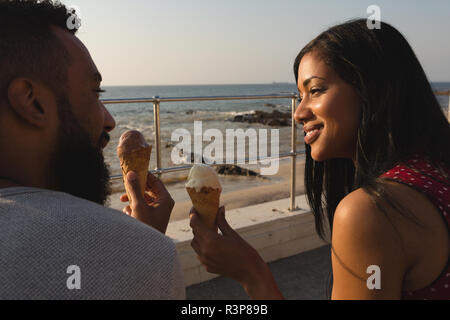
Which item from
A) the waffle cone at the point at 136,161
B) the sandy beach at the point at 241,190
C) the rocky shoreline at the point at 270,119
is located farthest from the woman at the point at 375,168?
the rocky shoreline at the point at 270,119

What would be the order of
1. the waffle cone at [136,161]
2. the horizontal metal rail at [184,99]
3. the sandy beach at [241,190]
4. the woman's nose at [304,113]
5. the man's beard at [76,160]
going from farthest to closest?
the sandy beach at [241,190]
the horizontal metal rail at [184,99]
the waffle cone at [136,161]
the woman's nose at [304,113]
the man's beard at [76,160]

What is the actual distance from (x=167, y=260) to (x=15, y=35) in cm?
77

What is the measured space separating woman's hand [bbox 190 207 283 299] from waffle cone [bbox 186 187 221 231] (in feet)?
0.36

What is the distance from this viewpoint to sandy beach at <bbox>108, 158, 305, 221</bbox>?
240 inches

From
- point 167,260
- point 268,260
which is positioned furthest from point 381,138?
point 268,260

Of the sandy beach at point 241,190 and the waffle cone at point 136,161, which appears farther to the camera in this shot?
the sandy beach at point 241,190

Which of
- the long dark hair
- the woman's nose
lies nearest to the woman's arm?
the long dark hair

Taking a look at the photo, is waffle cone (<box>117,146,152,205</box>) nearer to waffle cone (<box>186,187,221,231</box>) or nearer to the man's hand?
the man's hand

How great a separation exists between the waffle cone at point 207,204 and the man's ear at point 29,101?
0.68 m

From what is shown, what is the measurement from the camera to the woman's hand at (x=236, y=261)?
49.4 inches

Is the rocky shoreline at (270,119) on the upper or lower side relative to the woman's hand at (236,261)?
lower

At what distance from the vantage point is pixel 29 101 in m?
0.95

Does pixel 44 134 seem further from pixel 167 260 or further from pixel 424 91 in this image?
pixel 424 91

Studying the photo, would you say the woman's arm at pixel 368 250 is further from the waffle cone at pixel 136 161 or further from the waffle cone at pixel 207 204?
the waffle cone at pixel 136 161
